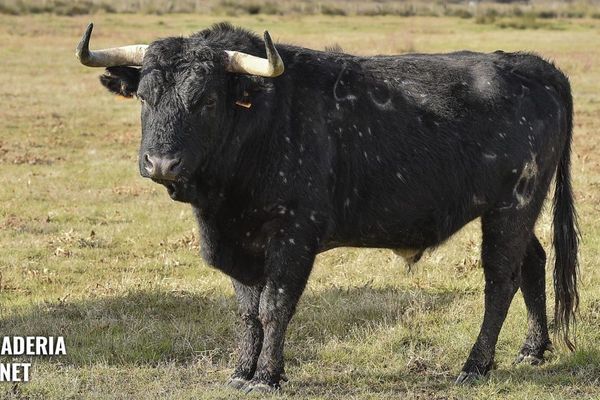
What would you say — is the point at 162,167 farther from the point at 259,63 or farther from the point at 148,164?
the point at 259,63

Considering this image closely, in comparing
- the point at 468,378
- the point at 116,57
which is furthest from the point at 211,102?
the point at 468,378

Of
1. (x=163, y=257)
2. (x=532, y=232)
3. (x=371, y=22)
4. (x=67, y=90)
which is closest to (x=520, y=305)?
(x=532, y=232)

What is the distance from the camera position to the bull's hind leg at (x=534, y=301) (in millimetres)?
8070

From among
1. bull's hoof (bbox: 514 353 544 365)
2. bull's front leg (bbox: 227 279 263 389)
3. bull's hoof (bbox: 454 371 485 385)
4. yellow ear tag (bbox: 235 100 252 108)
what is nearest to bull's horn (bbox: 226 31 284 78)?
yellow ear tag (bbox: 235 100 252 108)

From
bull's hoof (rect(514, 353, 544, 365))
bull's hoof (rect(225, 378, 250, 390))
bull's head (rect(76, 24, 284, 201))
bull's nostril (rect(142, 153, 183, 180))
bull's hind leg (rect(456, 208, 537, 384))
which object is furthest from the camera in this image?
bull's hoof (rect(514, 353, 544, 365))

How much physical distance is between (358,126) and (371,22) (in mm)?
44090

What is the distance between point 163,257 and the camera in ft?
36.4

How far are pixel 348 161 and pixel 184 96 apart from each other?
134cm

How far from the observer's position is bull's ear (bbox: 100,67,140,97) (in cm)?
718

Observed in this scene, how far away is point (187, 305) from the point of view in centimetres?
916

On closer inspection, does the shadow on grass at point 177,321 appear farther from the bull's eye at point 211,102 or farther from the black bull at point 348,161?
the bull's eye at point 211,102

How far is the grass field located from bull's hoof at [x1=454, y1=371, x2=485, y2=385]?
10 centimetres

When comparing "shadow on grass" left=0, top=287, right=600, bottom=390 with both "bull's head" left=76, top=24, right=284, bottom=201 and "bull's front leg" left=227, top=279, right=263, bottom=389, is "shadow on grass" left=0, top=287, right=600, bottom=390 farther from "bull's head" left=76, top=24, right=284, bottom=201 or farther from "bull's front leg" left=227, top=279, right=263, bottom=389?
"bull's head" left=76, top=24, right=284, bottom=201

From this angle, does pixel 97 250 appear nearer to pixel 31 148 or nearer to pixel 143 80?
pixel 143 80
